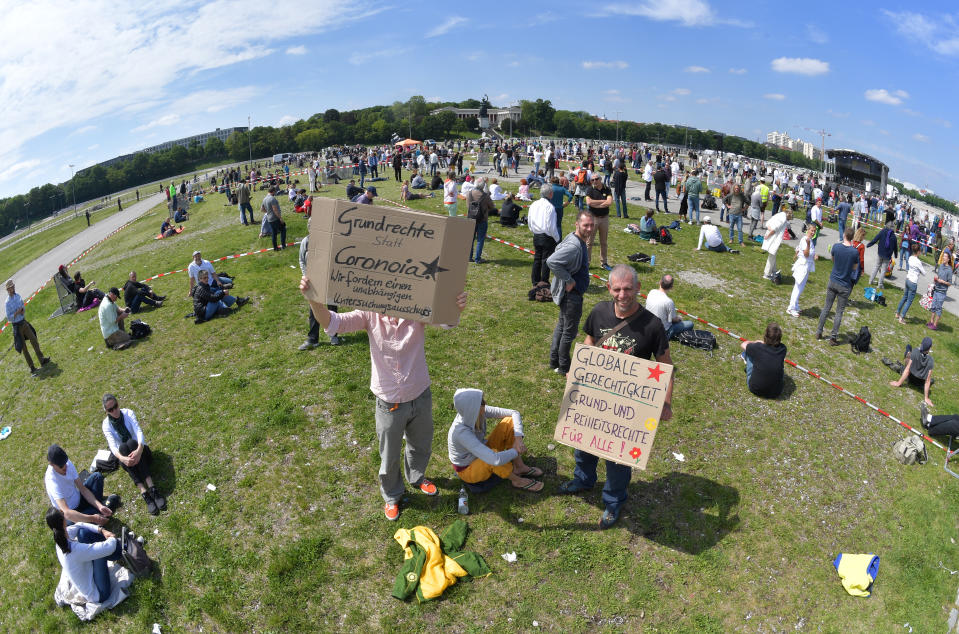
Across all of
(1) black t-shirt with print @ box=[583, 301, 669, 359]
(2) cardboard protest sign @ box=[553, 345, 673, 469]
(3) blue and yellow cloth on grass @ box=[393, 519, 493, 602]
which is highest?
(1) black t-shirt with print @ box=[583, 301, 669, 359]

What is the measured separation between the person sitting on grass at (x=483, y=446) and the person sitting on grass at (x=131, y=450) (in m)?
4.16

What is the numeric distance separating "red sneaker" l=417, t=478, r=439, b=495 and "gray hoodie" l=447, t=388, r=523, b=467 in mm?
487

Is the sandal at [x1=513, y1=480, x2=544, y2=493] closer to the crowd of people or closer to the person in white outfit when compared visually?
the crowd of people

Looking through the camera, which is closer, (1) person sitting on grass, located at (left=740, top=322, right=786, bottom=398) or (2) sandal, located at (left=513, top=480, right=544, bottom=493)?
(2) sandal, located at (left=513, top=480, right=544, bottom=493)

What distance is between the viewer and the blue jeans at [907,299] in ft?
41.9

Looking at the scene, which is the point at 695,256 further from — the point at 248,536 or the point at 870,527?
the point at 248,536

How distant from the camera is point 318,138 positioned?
11488 cm

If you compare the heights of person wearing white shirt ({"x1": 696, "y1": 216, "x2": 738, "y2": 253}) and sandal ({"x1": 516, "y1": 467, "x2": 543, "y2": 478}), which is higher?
person wearing white shirt ({"x1": 696, "y1": 216, "x2": 738, "y2": 253})

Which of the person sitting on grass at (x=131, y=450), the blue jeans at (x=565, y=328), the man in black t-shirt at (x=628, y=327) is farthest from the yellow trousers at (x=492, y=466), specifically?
the person sitting on grass at (x=131, y=450)

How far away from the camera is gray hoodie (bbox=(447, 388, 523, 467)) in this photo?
18.4 ft

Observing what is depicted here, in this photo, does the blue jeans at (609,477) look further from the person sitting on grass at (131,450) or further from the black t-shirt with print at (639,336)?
the person sitting on grass at (131,450)

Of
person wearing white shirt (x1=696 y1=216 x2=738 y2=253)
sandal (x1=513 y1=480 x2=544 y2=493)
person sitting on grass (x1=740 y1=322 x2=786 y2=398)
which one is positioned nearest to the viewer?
sandal (x1=513 y1=480 x2=544 y2=493)

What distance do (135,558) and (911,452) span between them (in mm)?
10590

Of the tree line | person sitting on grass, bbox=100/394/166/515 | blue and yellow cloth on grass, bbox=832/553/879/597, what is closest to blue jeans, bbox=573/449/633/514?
blue and yellow cloth on grass, bbox=832/553/879/597
